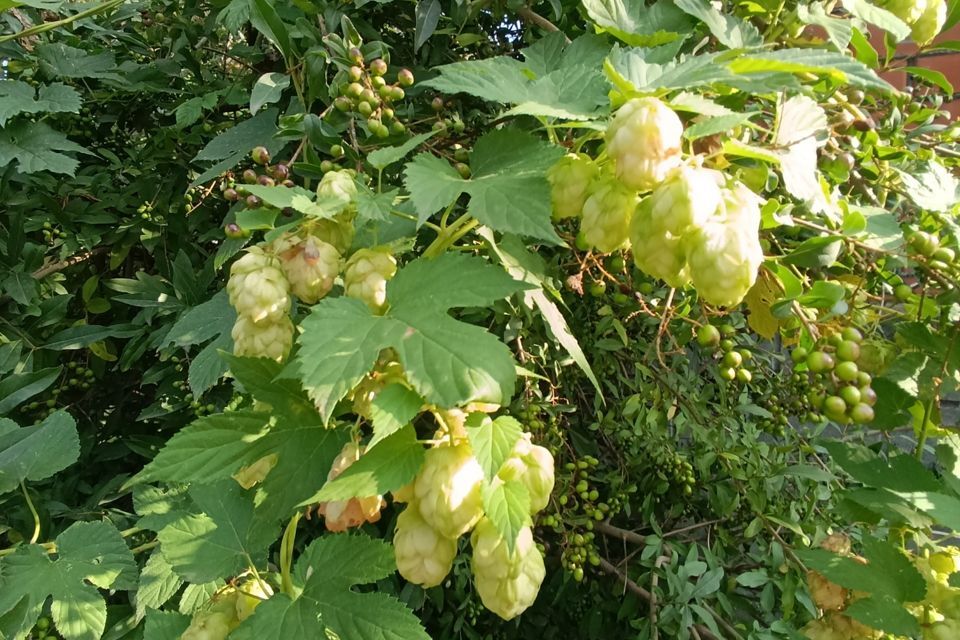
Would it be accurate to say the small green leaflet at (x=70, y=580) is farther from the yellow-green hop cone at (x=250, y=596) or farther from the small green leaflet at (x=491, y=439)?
the small green leaflet at (x=491, y=439)

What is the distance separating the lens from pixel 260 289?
2.10 feet

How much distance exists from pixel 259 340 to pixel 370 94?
0.47 meters

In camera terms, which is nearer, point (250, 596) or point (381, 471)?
point (381, 471)

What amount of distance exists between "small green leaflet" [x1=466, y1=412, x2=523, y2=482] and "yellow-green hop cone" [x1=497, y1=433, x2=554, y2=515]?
0.05 ft

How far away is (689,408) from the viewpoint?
1.49 m

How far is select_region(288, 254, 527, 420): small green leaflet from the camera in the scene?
0.53 metres

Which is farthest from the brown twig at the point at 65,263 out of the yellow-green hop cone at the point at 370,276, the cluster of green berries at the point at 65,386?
the yellow-green hop cone at the point at 370,276

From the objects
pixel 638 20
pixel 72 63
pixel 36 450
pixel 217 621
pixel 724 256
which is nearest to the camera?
pixel 724 256

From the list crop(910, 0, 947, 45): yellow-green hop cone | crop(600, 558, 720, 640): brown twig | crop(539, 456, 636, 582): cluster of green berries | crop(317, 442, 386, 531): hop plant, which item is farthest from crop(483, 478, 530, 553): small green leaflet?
crop(600, 558, 720, 640): brown twig

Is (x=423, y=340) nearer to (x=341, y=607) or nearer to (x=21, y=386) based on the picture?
(x=341, y=607)

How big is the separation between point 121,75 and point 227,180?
65cm

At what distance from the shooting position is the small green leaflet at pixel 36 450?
1.18 metres

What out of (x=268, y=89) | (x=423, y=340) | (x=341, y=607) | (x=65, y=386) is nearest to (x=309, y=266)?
(x=423, y=340)

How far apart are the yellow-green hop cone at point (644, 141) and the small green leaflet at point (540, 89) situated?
65 mm
